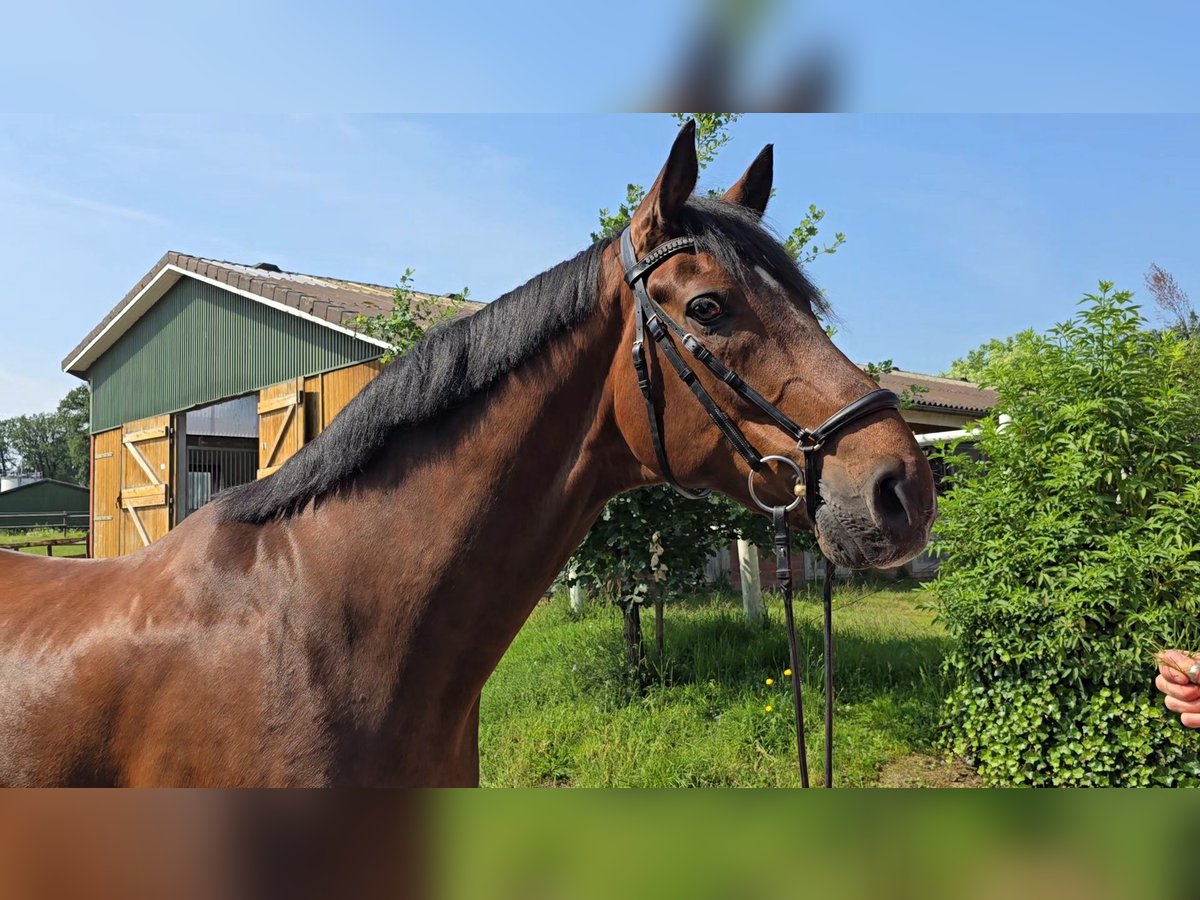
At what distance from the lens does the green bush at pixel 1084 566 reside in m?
4.13

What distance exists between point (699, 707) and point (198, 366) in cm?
923

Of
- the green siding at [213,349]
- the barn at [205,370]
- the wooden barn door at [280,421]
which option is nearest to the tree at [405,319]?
the barn at [205,370]

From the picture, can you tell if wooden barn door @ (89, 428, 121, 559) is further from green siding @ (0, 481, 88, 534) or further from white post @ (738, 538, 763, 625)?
white post @ (738, 538, 763, 625)

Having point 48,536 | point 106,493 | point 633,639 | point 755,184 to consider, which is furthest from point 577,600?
point 106,493

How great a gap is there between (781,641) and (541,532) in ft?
17.3

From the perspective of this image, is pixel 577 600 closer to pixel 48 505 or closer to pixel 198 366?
pixel 198 366

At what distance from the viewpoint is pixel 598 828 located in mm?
571

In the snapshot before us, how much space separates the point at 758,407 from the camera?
179 centimetres

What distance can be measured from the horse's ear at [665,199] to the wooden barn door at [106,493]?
15.0 meters

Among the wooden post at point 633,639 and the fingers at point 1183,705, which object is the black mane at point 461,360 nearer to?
the fingers at point 1183,705

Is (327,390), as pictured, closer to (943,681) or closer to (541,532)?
(943,681)
